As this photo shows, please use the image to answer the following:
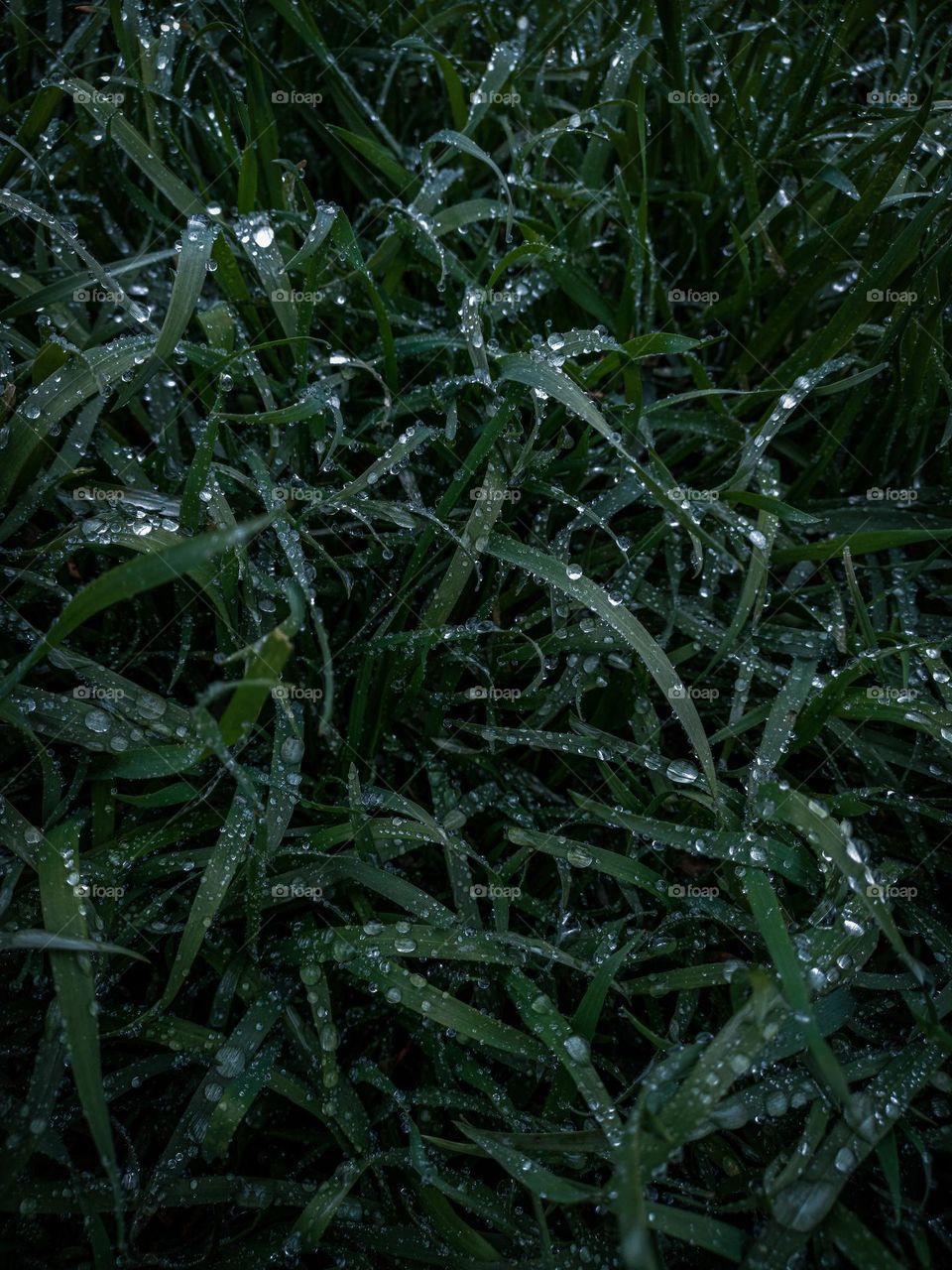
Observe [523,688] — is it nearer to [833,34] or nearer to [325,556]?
[325,556]

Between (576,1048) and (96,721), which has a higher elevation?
(96,721)

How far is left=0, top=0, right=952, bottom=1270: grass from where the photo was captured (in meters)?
1.02

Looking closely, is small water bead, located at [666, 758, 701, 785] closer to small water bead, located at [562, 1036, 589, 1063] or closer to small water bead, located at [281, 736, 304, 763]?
small water bead, located at [562, 1036, 589, 1063]

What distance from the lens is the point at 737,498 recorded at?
1.24 meters

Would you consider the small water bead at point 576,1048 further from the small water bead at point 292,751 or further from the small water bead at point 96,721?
the small water bead at point 96,721

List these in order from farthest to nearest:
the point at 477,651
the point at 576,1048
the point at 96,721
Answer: the point at 477,651 → the point at 96,721 → the point at 576,1048

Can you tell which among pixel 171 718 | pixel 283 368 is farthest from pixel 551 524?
pixel 171 718

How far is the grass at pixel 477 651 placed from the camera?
1.02m

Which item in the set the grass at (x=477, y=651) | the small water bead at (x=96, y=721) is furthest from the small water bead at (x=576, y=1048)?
the small water bead at (x=96, y=721)

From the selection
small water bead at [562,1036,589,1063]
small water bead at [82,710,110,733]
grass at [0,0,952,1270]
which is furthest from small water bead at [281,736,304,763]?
small water bead at [562,1036,589,1063]

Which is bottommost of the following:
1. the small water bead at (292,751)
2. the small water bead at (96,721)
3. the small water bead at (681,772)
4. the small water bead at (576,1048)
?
→ the small water bead at (576,1048)

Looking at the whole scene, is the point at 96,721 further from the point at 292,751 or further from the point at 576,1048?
the point at 576,1048

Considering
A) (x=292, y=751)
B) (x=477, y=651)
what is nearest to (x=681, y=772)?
(x=477, y=651)

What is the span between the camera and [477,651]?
1262 millimetres
